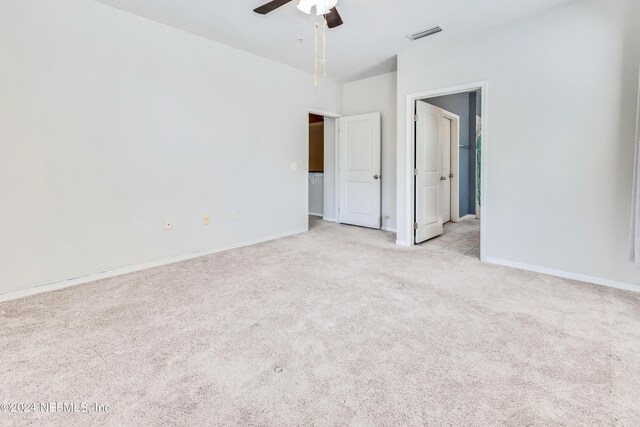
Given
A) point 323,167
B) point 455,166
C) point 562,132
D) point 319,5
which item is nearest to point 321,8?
point 319,5

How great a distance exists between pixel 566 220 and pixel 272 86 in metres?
3.87

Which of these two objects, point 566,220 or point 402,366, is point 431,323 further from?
point 566,220

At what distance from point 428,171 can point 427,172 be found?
41 millimetres

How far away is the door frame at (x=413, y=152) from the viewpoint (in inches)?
135

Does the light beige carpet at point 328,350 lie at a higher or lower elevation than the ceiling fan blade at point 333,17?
lower

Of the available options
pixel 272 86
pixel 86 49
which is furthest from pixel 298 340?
pixel 272 86

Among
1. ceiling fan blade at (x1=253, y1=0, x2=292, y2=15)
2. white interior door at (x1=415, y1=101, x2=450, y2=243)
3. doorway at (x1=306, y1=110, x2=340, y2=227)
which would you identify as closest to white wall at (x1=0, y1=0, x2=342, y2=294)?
ceiling fan blade at (x1=253, y1=0, x2=292, y2=15)

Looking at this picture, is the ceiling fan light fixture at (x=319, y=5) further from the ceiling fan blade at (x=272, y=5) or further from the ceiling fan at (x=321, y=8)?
the ceiling fan blade at (x=272, y=5)

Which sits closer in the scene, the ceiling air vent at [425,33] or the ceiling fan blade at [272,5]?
the ceiling fan blade at [272,5]

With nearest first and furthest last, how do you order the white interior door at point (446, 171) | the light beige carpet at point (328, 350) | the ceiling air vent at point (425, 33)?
the light beige carpet at point (328, 350) → the ceiling air vent at point (425, 33) → the white interior door at point (446, 171)

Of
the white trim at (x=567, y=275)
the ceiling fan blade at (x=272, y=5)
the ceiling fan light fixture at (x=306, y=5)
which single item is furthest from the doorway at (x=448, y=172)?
the ceiling fan blade at (x=272, y=5)

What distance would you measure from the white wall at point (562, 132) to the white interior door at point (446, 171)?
2.17 m

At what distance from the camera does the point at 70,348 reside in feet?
5.95

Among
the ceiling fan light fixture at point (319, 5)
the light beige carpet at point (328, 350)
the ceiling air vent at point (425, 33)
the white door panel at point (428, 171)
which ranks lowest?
the light beige carpet at point (328, 350)
